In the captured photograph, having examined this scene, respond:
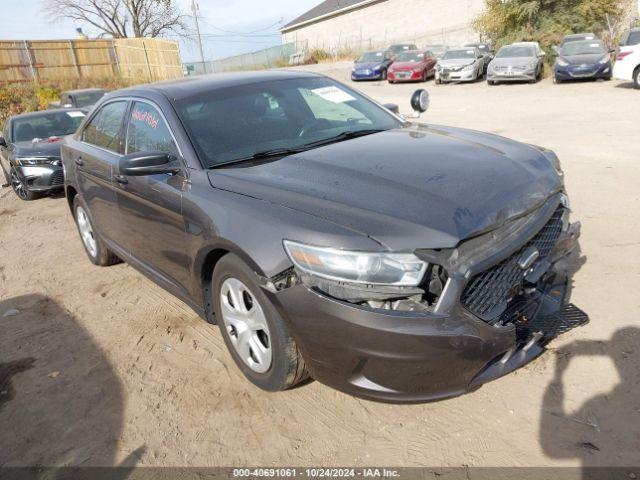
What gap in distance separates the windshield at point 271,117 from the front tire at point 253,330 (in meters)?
0.74

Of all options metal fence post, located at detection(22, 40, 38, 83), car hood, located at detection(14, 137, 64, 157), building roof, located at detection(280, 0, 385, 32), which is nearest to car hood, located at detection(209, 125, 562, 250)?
car hood, located at detection(14, 137, 64, 157)

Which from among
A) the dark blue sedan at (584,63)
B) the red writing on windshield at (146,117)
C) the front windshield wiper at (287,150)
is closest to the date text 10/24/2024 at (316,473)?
the front windshield wiper at (287,150)

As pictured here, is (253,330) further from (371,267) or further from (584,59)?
(584,59)

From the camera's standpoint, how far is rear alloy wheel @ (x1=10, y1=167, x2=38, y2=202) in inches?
355

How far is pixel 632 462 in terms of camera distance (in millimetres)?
2246

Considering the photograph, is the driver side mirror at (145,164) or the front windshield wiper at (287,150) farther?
the front windshield wiper at (287,150)

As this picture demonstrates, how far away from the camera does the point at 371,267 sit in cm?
223

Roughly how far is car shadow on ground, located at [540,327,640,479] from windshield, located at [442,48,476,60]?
21.8 meters

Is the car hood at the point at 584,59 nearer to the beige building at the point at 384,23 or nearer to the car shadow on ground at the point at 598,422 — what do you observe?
the beige building at the point at 384,23

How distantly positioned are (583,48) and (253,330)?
20186mm

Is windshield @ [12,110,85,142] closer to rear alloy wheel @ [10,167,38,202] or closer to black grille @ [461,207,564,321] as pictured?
rear alloy wheel @ [10,167,38,202]

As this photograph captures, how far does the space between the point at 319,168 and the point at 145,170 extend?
3.39 feet

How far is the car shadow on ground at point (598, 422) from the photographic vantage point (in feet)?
7.50

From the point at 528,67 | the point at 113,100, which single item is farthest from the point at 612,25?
the point at 113,100
